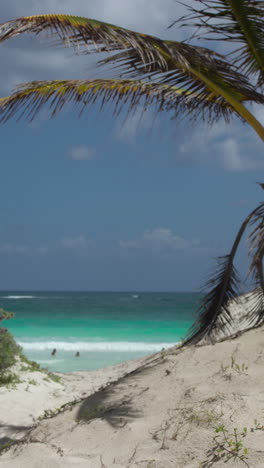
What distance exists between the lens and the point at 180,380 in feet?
16.3

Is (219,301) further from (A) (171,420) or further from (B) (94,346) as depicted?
(B) (94,346)

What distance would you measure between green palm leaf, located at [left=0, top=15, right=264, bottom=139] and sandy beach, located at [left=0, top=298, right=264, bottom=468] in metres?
2.94

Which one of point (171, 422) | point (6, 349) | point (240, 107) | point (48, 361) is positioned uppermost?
point (240, 107)

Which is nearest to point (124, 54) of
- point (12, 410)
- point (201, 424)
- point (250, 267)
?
point (250, 267)

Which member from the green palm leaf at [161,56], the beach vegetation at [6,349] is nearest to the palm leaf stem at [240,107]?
the green palm leaf at [161,56]

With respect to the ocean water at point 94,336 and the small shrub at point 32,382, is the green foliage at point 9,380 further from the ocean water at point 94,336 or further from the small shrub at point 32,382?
the ocean water at point 94,336

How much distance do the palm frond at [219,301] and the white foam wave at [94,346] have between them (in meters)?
16.7

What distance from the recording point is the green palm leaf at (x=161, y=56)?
493cm

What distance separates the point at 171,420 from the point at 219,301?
2527 millimetres

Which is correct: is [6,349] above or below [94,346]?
below

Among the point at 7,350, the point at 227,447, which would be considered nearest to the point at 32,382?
the point at 7,350

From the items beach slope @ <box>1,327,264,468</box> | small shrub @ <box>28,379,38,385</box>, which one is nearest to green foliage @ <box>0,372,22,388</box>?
small shrub @ <box>28,379,38,385</box>

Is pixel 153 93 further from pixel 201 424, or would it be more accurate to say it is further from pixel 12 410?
pixel 12 410

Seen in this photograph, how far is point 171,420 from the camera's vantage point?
13.7 feet
